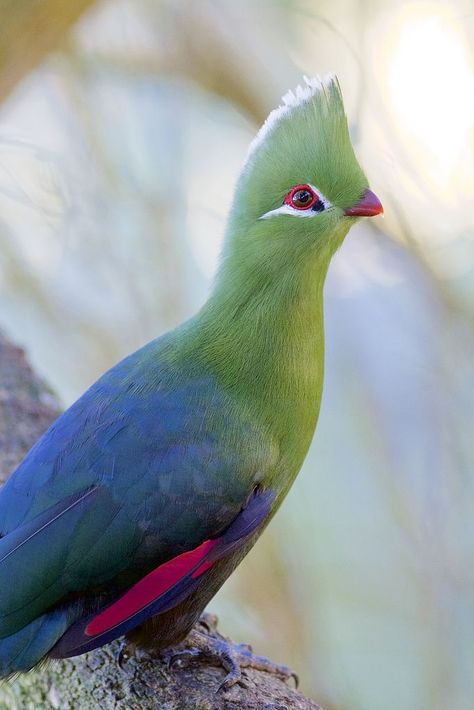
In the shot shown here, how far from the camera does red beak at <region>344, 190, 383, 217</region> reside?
210 cm

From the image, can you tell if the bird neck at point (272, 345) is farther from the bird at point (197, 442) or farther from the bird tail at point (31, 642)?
the bird tail at point (31, 642)

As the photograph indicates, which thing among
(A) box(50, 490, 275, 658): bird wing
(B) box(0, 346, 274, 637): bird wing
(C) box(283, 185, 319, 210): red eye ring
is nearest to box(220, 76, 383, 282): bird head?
(C) box(283, 185, 319, 210): red eye ring

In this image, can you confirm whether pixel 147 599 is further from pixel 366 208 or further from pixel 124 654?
pixel 366 208

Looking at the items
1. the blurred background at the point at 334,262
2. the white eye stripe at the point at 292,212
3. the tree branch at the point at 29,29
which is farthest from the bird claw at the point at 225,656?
the tree branch at the point at 29,29

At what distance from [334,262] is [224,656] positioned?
9.08 feet

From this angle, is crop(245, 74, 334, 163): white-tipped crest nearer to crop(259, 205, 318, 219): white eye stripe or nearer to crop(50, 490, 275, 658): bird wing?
crop(259, 205, 318, 219): white eye stripe

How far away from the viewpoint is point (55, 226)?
480 centimetres

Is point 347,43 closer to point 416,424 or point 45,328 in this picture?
point 416,424

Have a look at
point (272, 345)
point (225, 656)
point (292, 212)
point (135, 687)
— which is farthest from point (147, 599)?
point (292, 212)

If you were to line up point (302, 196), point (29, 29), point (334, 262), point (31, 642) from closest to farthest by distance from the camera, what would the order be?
point (31, 642) → point (302, 196) → point (29, 29) → point (334, 262)

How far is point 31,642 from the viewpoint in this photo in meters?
1.94

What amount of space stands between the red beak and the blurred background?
1.68 meters

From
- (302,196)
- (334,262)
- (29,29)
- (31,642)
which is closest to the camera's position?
(31,642)

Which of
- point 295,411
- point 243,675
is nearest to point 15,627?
point 243,675
